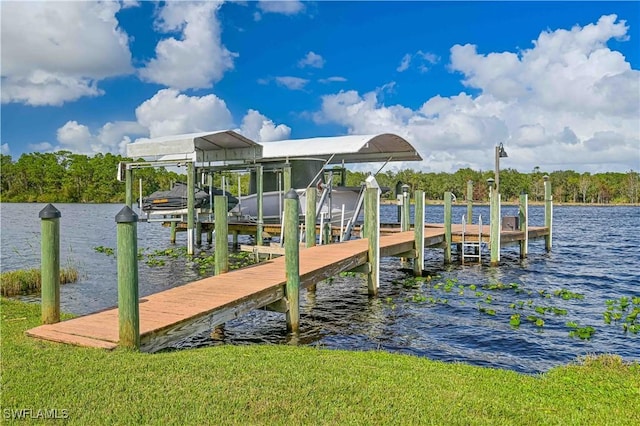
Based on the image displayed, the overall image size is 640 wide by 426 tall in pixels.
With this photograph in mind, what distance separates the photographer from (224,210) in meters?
8.59

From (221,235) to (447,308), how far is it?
4.82 meters

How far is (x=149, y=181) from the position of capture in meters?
81.8

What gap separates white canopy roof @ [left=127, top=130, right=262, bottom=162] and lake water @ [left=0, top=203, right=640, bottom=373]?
11.6 ft

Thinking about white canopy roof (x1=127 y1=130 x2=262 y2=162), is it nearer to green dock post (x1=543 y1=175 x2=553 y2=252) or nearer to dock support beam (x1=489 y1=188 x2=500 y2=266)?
dock support beam (x1=489 y1=188 x2=500 y2=266)

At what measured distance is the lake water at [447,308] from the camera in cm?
761

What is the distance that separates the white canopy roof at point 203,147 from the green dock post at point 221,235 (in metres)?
6.88

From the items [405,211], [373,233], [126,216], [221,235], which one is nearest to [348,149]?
A: [405,211]

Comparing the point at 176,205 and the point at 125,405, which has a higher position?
the point at 176,205

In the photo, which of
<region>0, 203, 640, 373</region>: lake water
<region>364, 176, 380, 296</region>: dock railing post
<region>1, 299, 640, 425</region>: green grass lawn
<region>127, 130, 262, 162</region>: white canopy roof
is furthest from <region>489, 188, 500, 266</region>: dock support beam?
<region>1, 299, 640, 425</region>: green grass lawn

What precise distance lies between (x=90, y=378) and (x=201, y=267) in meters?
11.0

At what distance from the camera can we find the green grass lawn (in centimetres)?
364

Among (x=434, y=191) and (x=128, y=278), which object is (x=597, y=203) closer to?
(x=434, y=191)

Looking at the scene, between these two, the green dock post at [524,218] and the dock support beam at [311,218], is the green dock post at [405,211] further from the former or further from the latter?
the dock support beam at [311,218]

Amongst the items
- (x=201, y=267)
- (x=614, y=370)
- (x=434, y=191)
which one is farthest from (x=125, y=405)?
(x=434, y=191)
